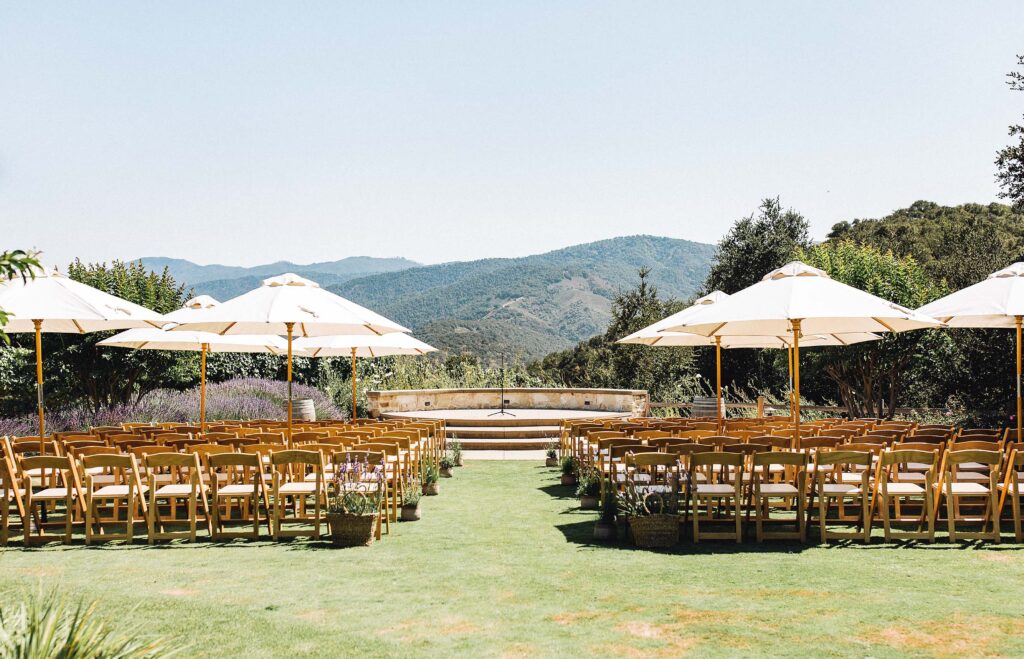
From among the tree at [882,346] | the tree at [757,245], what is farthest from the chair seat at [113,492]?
the tree at [757,245]

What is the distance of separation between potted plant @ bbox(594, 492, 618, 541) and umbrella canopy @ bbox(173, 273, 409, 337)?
12.1 ft

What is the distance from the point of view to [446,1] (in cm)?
1644

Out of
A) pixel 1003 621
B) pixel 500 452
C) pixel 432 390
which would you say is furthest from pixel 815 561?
pixel 432 390

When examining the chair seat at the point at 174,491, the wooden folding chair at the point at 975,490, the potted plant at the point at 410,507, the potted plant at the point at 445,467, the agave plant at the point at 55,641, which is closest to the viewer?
the agave plant at the point at 55,641

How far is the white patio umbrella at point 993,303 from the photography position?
359 inches

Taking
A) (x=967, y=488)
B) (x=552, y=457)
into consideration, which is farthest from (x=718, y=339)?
(x=967, y=488)

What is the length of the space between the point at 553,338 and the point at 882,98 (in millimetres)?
97204

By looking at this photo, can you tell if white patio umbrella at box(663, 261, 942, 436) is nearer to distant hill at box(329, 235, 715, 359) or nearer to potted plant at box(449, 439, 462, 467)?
potted plant at box(449, 439, 462, 467)

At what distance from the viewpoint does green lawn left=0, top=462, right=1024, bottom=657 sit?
14.8 ft

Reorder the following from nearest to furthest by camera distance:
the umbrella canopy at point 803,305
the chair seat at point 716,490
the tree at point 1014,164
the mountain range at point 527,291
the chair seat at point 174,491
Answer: the chair seat at point 716,490 → the chair seat at point 174,491 → the umbrella canopy at point 803,305 → the tree at point 1014,164 → the mountain range at point 527,291

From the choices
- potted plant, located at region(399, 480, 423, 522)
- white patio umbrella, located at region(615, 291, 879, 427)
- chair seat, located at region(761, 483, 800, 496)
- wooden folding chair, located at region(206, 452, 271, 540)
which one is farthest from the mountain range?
chair seat, located at region(761, 483, 800, 496)

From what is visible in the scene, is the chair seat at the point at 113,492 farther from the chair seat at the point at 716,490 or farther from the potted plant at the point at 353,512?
the chair seat at the point at 716,490

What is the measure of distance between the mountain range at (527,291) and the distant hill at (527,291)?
166 millimetres

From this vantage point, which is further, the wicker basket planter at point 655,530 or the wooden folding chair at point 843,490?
the wooden folding chair at point 843,490
